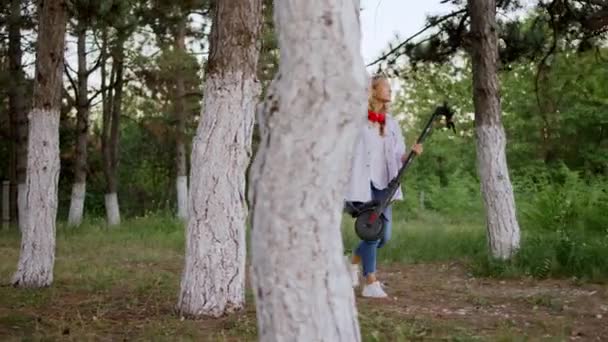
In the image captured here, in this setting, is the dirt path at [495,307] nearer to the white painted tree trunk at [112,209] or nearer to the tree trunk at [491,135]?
the tree trunk at [491,135]

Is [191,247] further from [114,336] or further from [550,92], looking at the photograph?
[550,92]

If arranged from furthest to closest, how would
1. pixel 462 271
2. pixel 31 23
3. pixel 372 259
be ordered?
pixel 31 23
pixel 462 271
pixel 372 259

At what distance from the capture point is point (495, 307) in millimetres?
6633

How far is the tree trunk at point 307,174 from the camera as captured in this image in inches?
108

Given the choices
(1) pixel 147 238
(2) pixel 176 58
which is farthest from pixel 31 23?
(1) pixel 147 238

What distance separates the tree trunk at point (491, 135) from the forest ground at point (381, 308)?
2.05 ft

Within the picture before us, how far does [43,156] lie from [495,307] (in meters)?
4.82

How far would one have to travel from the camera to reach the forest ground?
5.36 meters

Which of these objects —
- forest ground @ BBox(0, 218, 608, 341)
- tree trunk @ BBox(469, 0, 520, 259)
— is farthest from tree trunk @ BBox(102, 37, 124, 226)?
tree trunk @ BBox(469, 0, 520, 259)

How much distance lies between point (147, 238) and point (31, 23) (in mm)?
5586

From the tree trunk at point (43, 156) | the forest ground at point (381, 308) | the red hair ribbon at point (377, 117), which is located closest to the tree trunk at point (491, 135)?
the forest ground at point (381, 308)

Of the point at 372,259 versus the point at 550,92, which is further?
the point at 550,92

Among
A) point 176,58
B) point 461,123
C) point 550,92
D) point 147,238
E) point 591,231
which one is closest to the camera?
point 591,231

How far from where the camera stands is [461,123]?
33.0 meters
